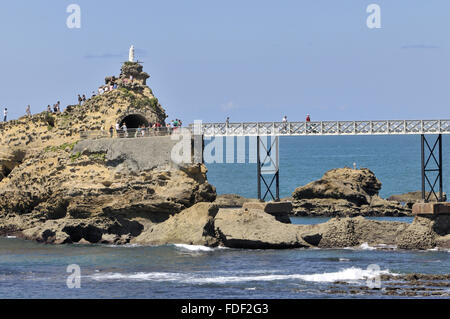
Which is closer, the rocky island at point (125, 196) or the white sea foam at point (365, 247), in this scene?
the white sea foam at point (365, 247)

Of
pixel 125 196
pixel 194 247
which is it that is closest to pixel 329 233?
pixel 194 247

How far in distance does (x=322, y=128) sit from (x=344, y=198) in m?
21.2

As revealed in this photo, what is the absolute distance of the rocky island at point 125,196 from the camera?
53.8 metres

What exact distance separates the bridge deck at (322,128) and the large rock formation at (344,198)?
736 inches

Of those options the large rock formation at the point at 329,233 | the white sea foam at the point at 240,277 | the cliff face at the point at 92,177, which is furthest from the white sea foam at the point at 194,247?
the white sea foam at the point at 240,277

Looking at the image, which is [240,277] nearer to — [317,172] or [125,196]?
[125,196]

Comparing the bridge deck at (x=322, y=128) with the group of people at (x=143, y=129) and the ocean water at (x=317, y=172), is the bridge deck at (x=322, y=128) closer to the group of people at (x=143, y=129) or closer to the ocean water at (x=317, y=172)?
the group of people at (x=143, y=129)

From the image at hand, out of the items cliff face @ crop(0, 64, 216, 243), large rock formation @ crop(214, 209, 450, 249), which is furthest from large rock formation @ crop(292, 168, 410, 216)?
large rock formation @ crop(214, 209, 450, 249)

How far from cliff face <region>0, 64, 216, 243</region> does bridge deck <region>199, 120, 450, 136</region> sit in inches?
135

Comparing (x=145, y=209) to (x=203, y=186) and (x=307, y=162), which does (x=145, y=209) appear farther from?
(x=307, y=162)

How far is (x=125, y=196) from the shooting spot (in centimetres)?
5691

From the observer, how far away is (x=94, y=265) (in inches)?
1875

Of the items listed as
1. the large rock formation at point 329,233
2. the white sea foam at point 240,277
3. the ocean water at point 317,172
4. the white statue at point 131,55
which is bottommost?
the white sea foam at point 240,277

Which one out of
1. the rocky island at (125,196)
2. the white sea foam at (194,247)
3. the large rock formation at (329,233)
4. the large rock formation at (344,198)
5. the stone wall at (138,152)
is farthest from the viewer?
the large rock formation at (344,198)
